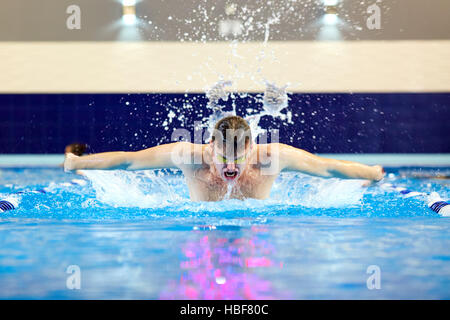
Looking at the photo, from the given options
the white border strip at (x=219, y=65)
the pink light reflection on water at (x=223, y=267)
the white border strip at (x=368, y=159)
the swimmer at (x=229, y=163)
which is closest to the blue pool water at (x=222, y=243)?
the pink light reflection on water at (x=223, y=267)

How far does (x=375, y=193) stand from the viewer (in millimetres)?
5527

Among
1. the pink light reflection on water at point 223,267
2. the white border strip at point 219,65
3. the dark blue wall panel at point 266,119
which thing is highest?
the white border strip at point 219,65

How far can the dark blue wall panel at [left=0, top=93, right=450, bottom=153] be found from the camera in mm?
9188

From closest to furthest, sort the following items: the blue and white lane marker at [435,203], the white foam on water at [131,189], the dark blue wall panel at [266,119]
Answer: the blue and white lane marker at [435,203] → the white foam on water at [131,189] → the dark blue wall panel at [266,119]

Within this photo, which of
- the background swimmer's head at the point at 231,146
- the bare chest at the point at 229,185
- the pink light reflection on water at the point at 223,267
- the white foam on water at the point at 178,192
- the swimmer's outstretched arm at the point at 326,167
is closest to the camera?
the pink light reflection on water at the point at 223,267

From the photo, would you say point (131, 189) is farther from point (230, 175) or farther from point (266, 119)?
point (266, 119)

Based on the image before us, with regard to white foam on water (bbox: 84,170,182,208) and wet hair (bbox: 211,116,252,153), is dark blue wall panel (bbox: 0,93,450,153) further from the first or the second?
wet hair (bbox: 211,116,252,153)

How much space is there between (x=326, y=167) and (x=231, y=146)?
70cm

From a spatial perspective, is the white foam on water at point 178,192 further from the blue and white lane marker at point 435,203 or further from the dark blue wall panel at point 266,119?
the dark blue wall panel at point 266,119

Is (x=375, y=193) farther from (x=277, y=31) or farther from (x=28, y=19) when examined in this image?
(x=28, y=19)

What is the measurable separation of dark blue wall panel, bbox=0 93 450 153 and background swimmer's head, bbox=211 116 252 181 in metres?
5.49

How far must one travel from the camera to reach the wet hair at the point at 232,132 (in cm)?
354

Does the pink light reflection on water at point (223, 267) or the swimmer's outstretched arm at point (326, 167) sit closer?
the pink light reflection on water at point (223, 267)
